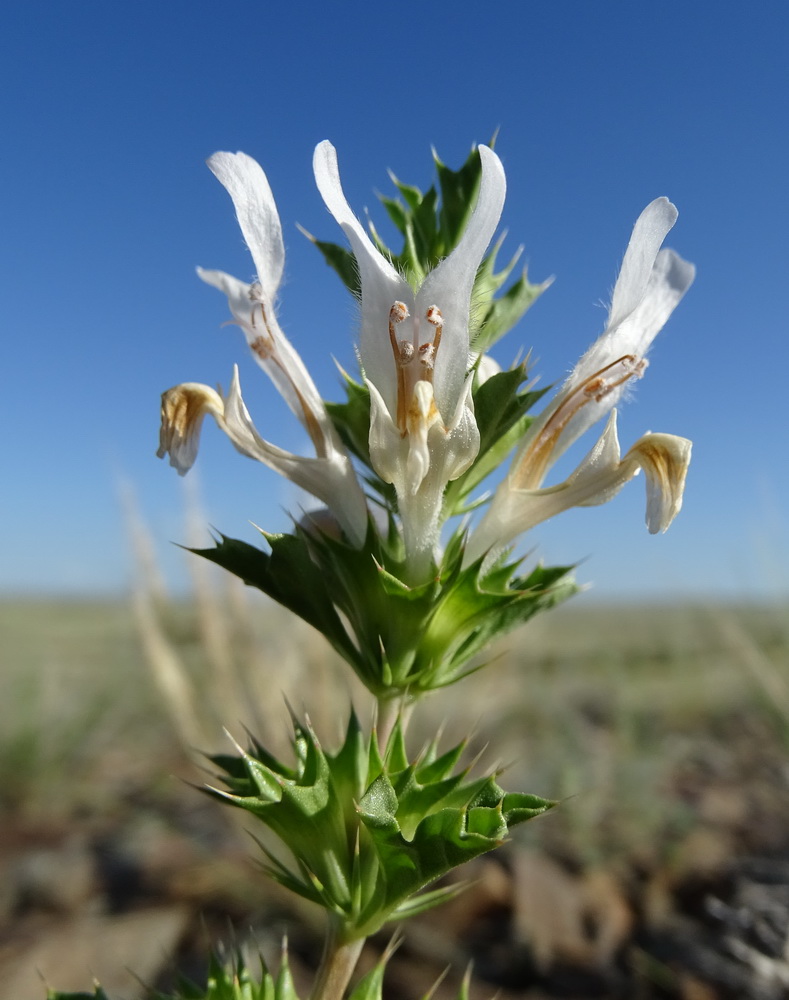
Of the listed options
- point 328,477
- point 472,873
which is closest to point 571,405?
point 328,477

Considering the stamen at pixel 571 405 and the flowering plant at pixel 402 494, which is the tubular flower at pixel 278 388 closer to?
the flowering plant at pixel 402 494

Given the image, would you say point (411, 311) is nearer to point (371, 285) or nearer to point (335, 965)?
point (371, 285)

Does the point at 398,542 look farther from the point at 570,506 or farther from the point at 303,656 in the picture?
the point at 303,656

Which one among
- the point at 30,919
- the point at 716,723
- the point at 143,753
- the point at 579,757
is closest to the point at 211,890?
the point at 30,919

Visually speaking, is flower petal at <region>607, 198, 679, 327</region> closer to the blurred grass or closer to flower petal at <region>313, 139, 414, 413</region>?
flower petal at <region>313, 139, 414, 413</region>

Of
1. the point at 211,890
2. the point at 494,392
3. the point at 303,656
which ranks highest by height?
the point at 494,392

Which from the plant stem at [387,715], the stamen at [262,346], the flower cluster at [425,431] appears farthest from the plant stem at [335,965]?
the stamen at [262,346]

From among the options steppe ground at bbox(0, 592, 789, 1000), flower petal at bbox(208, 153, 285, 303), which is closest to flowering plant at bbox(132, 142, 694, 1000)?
flower petal at bbox(208, 153, 285, 303)
